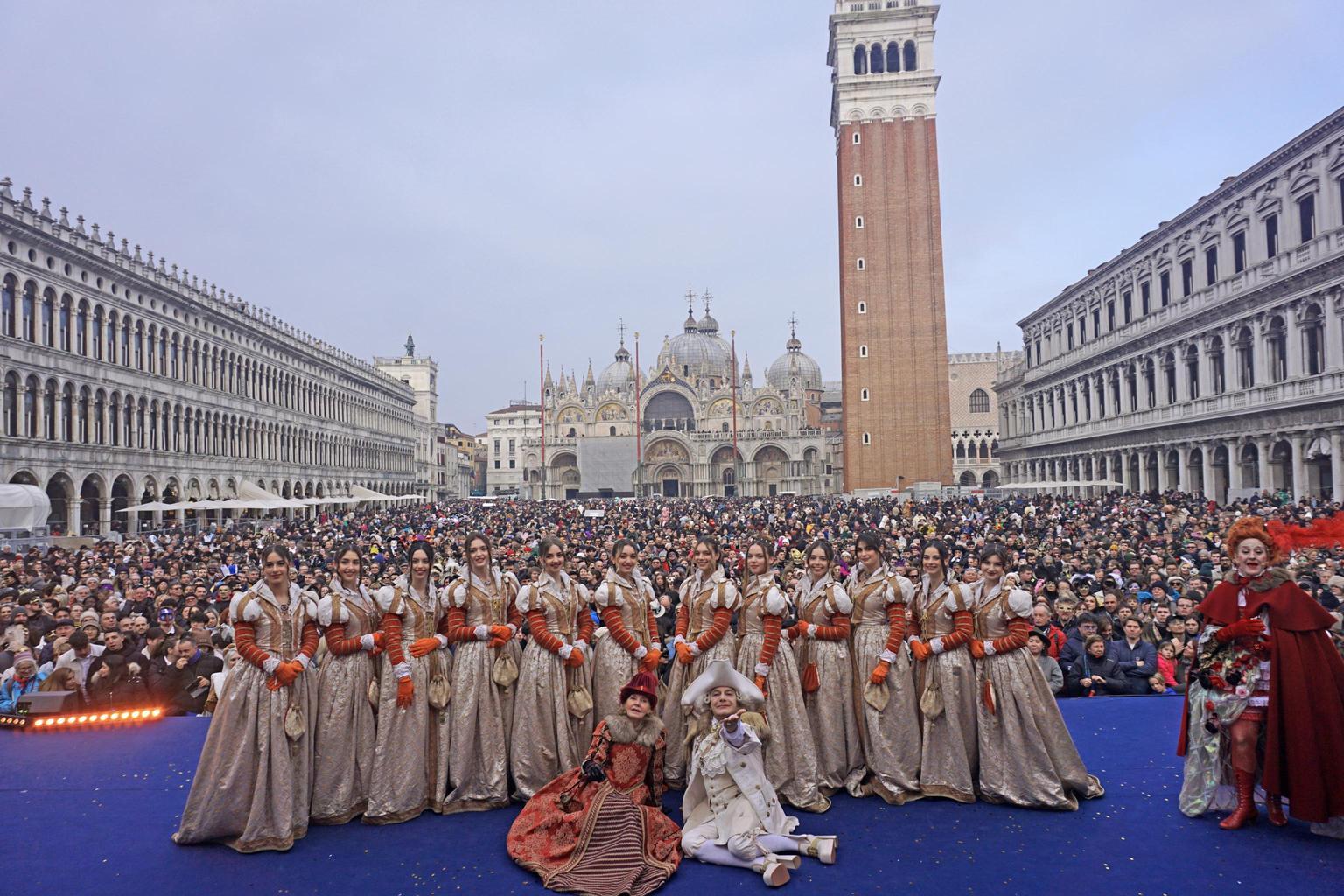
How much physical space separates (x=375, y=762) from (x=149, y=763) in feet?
7.25

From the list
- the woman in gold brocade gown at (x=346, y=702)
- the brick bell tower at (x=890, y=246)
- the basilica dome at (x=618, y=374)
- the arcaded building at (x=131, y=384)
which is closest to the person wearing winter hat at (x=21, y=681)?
the woman in gold brocade gown at (x=346, y=702)

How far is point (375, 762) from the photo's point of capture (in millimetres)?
5270

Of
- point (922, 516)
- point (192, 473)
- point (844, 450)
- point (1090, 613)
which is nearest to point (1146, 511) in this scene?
point (922, 516)

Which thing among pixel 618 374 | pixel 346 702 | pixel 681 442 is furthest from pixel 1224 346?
pixel 618 374

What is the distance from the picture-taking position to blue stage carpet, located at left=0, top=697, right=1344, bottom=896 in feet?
14.2

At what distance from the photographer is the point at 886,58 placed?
46562 millimetres

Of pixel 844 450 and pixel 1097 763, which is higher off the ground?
pixel 844 450

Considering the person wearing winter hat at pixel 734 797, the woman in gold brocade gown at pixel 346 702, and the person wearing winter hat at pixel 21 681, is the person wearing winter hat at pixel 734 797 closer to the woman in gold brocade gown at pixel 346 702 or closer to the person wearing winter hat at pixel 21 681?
the woman in gold brocade gown at pixel 346 702

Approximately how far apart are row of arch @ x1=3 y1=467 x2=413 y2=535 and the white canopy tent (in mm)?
3495

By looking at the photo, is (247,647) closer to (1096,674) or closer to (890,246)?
(1096,674)

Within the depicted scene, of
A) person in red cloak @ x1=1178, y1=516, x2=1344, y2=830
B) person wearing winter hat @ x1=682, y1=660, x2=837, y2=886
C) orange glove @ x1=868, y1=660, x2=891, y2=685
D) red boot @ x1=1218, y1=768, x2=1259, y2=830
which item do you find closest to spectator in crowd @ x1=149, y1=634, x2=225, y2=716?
person wearing winter hat @ x1=682, y1=660, x2=837, y2=886

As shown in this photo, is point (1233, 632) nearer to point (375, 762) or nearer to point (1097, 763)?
point (1097, 763)

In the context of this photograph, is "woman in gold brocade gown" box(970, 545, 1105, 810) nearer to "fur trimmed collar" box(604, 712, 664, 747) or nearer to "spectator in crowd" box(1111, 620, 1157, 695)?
"fur trimmed collar" box(604, 712, 664, 747)

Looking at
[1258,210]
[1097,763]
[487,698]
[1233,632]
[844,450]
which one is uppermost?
[1258,210]
